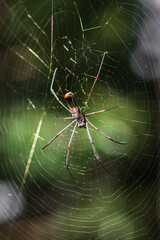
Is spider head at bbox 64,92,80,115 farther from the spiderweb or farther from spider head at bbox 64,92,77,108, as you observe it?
the spiderweb

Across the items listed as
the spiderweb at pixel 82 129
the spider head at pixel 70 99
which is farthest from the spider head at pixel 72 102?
the spiderweb at pixel 82 129

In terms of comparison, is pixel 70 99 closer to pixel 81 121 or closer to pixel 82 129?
pixel 81 121

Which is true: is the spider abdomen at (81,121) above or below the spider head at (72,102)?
below

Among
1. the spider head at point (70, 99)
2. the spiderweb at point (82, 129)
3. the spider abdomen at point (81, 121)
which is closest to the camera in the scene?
the spider head at point (70, 99)

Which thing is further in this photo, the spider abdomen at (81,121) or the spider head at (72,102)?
the spider abdomen at (81,121)

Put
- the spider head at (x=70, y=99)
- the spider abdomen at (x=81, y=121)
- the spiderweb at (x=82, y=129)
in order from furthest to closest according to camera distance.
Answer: the spider abdomen at (x=81, y=121) < the spiderweb at (x=82, y=129) < the spider head at (x=70, y=99)

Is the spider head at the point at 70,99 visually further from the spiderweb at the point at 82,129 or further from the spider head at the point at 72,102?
the spiderweb at the point at 82,129

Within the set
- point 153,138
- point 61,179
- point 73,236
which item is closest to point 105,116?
point 153,138

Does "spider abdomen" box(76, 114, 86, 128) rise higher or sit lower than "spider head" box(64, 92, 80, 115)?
lower

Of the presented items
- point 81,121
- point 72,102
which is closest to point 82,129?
point 81,121

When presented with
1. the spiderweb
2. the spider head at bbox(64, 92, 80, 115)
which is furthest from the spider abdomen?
the spiderweb
